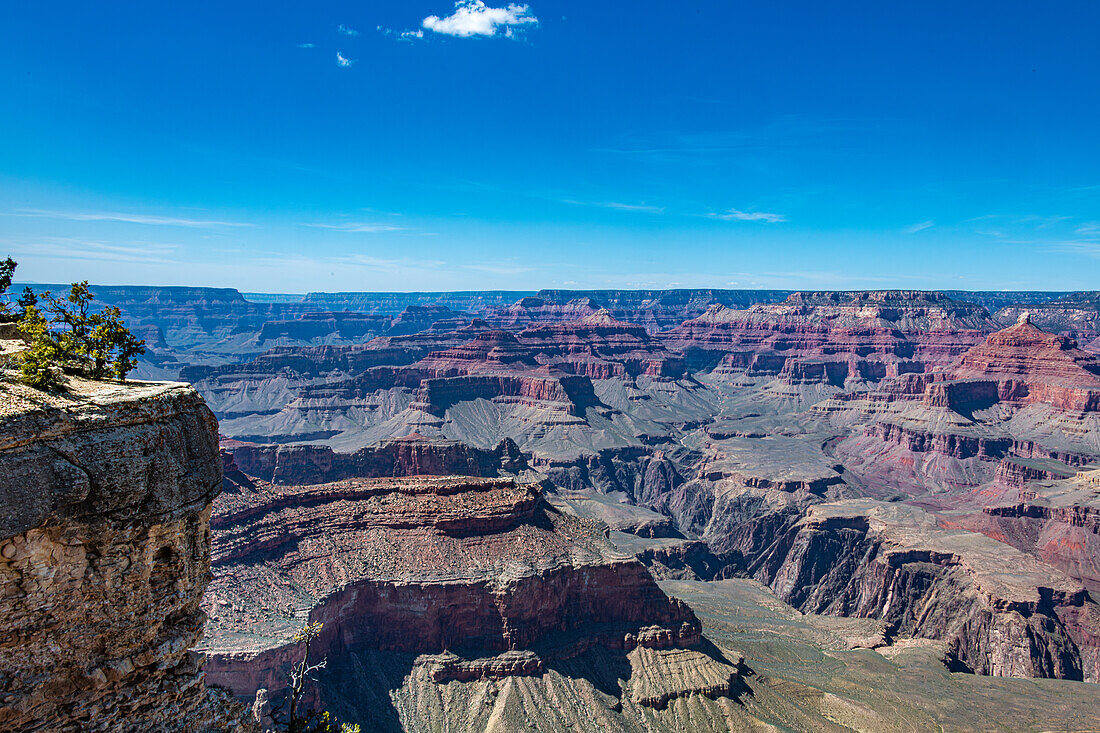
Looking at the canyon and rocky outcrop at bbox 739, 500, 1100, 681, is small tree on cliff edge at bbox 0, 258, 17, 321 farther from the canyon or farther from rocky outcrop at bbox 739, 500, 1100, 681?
rocky outcrop at bbox 739, 500, 1100, 681

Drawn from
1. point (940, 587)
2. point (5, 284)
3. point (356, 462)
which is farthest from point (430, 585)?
point (940, 587)

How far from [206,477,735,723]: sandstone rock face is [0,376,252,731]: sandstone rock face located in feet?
127

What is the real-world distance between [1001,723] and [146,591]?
237 feet

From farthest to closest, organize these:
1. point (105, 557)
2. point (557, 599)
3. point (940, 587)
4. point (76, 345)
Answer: point (940, 587)
point (557, 599)
point (76, 345)
point (105, 557)

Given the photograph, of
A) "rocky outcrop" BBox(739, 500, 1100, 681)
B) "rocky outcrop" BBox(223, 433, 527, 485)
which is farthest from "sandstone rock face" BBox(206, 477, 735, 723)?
"rocky outcrop" BBox(223, 433, 527, 485)

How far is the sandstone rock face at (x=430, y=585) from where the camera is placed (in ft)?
177

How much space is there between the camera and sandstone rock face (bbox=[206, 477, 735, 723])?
5400 centimetres

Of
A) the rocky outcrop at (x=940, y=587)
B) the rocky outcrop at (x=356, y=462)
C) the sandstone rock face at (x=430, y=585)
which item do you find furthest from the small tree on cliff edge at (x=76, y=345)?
the rocky outcrop at (x=356, y=462)

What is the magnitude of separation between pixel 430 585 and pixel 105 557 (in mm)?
45671

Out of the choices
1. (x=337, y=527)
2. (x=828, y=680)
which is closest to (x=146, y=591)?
(x=337, y=527)

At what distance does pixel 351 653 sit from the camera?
2169 inches

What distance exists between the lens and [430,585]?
183 ft

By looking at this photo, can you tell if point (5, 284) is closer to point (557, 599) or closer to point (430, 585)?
point (430, 585)

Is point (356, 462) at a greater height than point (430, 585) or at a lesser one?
lesser
